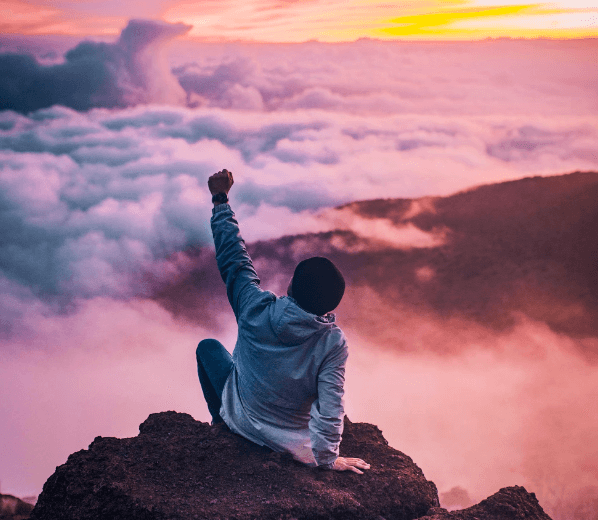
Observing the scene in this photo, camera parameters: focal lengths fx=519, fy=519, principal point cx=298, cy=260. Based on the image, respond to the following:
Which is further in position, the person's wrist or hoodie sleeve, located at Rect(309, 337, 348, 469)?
the person's wrist

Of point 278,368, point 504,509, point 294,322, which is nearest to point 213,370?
point 278,368

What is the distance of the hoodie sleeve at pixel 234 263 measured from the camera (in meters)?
2.98

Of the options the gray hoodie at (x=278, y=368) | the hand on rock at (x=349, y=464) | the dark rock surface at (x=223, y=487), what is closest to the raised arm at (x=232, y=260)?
the gray hoodie at (x=278, y=368)

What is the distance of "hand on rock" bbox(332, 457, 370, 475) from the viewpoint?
9.66 ft

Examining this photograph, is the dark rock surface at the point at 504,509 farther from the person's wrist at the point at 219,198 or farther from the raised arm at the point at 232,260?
the person's wrist at the point at 219,198

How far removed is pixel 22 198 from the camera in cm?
6291

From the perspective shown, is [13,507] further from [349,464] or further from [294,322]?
[294,322]

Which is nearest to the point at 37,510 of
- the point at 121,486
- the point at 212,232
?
the point at 121,486

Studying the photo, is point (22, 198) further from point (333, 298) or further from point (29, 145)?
point (333, 298)

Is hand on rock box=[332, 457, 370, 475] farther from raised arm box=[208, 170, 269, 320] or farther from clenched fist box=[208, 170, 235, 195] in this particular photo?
clenched fist box=[208, 170, 235, 195]

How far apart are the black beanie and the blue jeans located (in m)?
1.04

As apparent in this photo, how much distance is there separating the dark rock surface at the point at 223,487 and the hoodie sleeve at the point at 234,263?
855mm

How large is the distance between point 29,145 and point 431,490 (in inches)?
3054

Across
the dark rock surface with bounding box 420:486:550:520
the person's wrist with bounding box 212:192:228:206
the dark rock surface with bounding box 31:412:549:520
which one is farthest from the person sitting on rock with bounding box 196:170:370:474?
the dark rock surface with bounding box 420:486:550:520
